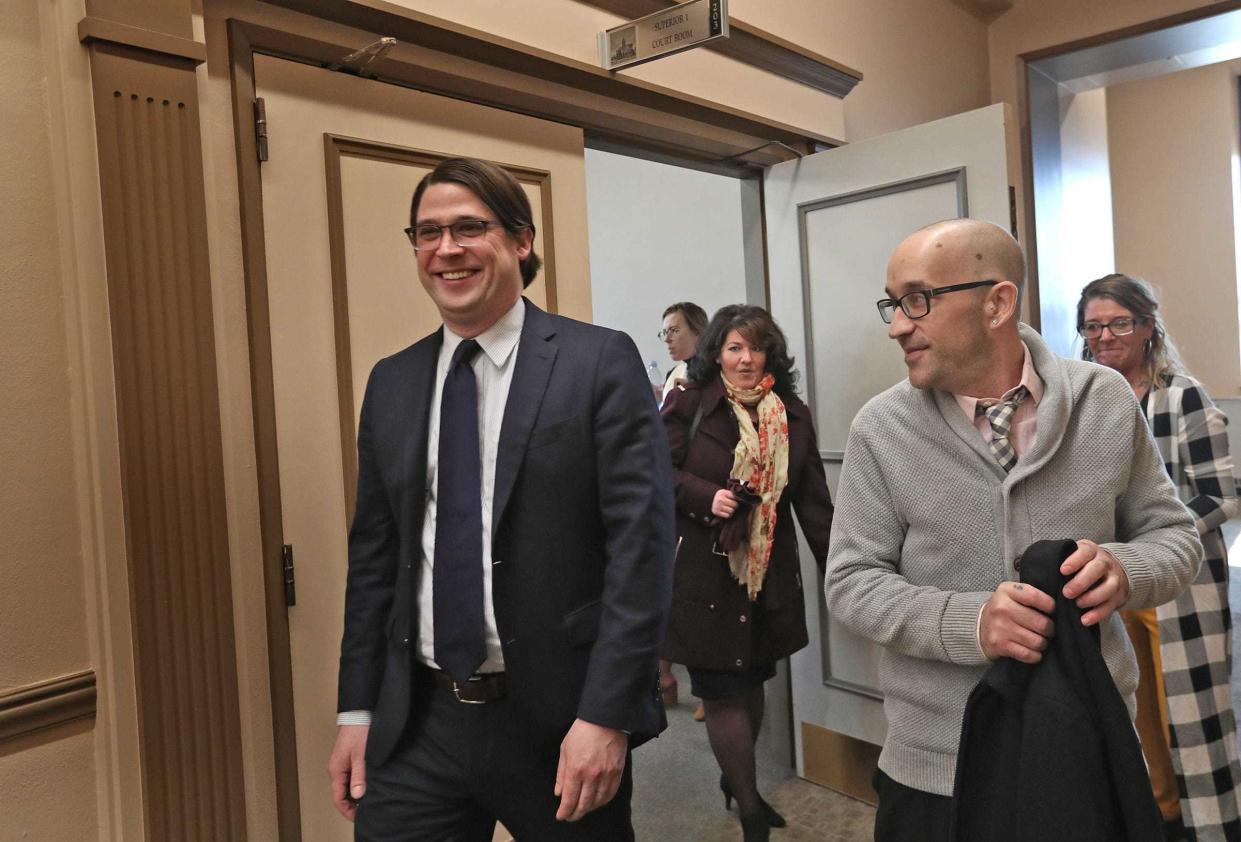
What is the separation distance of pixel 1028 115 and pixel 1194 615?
2.98 m

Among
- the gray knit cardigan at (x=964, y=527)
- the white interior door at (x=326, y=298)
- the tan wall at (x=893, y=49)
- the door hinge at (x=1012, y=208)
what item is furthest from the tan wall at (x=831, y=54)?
the gray knit cardigan at (x=964, y=527)

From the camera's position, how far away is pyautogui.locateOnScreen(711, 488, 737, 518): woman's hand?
2.68 metres

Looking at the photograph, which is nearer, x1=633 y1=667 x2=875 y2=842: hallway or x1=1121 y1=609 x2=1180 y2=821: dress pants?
x1=1121 y1=609 x2=1180 y2=821: dress pants

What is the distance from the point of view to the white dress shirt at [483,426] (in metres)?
1.49

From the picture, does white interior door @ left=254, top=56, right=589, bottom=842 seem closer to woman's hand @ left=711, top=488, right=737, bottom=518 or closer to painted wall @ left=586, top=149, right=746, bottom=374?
woman's hand @ left=711, top=488, right=737, bottom=518

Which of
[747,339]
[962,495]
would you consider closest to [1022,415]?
[962,495]

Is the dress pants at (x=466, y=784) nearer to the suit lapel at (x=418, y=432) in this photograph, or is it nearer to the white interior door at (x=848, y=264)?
the suit lapel at (x=418, y=432)

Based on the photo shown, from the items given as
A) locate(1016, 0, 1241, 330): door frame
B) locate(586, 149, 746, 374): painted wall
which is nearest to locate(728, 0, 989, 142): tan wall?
locate(1016, 0, 1241, 330): door frame

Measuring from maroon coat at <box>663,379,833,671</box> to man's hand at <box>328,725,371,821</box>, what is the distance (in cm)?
129

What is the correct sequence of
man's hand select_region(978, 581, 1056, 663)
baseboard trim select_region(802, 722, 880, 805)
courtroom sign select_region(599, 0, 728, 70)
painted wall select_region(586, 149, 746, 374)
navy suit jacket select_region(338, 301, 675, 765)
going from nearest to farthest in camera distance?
1. man's hand select_region(978, 581, 1056, 663)
2. navy suit jacket select_region(338, 301, 675, 765)
3. courtroom sign select_region(599, 0, 728, 70)
4. baseboard trim select_region(802, 722, 880, 805)
5. painted wall select_region(586, 149, 746, 374)

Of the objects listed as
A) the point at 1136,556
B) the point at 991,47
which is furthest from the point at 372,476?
the point at 991,47

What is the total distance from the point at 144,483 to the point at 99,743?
1.47 feet

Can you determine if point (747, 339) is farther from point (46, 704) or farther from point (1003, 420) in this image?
point (46, 704)

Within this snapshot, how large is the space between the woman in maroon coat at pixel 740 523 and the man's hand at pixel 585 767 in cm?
134
